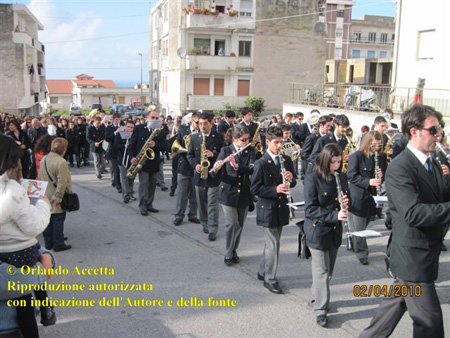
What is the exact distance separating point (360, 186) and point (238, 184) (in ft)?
5.85

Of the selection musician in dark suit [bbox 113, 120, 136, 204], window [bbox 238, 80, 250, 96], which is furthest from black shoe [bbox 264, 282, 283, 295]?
window [bbox 238, 80, 250, 96]

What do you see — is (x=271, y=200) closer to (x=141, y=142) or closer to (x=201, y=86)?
(x=141, y=142)

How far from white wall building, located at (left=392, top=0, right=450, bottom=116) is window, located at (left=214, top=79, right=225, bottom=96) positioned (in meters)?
19.2

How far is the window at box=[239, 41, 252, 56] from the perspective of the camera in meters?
35.9

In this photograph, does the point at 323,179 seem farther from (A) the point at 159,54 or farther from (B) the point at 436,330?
(A) the point at 159,54

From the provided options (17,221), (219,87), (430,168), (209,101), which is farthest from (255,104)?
(17,221)

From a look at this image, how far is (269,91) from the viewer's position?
37000mm

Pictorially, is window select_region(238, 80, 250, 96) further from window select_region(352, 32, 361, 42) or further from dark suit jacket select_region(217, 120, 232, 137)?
window select_region(352, 32, 361, 42)

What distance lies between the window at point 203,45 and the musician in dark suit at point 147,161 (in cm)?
2738

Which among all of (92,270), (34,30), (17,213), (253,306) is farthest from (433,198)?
(34,30)

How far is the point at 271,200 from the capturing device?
5215mm

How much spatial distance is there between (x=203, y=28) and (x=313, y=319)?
32.5m

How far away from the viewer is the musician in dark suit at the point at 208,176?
7328 millimetres

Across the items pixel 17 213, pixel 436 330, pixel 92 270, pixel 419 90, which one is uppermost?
pixel 419 90
